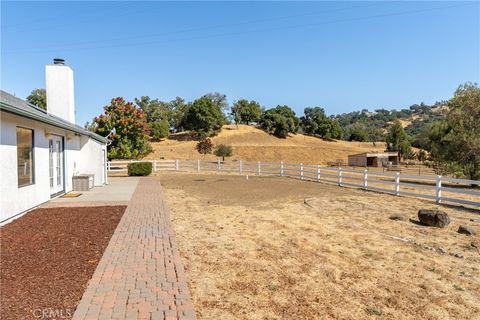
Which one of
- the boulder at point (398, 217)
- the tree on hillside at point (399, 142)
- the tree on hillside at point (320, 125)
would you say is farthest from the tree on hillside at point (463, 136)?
the tree on hillside at point (320, 125)

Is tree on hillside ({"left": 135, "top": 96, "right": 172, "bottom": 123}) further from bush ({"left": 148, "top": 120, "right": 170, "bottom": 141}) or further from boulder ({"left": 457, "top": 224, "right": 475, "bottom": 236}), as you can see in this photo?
boulder ({"left": 457, "top": 224, "right": 475, "bottom": 236})

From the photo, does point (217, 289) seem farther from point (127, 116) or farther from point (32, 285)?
point (127, 116)

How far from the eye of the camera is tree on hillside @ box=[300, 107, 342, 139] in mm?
88688

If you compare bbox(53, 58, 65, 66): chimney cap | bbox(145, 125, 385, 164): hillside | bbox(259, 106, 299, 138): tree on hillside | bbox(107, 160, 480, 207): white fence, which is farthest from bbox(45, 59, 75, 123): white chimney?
bbox(259, 106, 299, 138): tree on hillside

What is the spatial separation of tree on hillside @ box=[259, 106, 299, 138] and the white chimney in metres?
66.1

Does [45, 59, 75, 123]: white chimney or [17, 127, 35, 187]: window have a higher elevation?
[45, 59, 75, 123]: white chimney

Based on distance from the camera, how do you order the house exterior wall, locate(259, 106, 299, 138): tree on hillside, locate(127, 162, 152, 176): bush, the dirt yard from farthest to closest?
locate(259, 106, 299, 138): tree on hillside → locate(127, 162, 152, 176): bush → the house exterior wall → the dirt yard

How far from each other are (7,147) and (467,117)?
21798 millimetres

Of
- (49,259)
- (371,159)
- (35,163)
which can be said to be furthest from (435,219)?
(371,159)

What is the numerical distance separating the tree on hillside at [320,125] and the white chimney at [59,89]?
3067 inches

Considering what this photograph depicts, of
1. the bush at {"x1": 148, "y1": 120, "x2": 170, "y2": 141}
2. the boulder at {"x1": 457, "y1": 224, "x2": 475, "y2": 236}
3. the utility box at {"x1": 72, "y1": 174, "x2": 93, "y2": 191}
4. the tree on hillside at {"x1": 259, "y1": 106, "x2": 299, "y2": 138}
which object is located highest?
the tree on hillside at {"x1": 259, "y1": 106, "x2": 299, "y2": 138}

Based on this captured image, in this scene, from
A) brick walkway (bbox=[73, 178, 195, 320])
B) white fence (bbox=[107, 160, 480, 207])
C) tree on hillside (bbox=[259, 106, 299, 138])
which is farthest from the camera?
tree on hillside (bbox=[259, 106, 299, 138])

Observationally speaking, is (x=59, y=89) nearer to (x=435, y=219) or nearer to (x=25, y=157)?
(x=25, y=157)

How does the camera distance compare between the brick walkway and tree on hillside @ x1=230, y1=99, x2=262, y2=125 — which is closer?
the brick walkway
